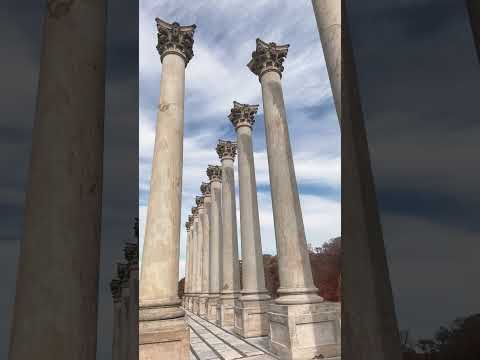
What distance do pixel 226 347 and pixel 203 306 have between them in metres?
57.6

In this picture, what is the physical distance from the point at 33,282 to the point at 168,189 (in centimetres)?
2593

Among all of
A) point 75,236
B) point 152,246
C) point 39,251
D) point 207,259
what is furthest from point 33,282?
point 207,259

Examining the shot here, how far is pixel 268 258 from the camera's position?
169 meters

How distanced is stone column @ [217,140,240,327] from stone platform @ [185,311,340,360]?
685cm

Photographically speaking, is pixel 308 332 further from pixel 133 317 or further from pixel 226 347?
pixel 133 317

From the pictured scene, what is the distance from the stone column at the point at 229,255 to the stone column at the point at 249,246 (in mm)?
10611

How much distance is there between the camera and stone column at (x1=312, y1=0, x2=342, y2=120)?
1124 inches

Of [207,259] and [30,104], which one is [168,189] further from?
[207,259]

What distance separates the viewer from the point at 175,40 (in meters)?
47.0

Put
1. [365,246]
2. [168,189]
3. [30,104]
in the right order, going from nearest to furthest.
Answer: [365,246] → [30,104] → [168,189]

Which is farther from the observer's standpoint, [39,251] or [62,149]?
[62,149]

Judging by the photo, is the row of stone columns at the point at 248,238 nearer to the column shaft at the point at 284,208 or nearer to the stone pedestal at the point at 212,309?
the column shaft at the point at 284,208

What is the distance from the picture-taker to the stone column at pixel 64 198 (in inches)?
420

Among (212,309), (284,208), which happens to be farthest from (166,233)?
(212,309)
